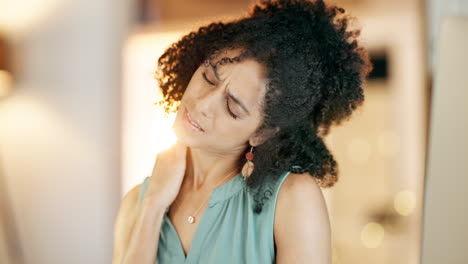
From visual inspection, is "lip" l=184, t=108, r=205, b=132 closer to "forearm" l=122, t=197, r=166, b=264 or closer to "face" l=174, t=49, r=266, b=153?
"face" l=174, t=49, r=266, b=153

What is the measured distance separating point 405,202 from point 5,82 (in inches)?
57.6

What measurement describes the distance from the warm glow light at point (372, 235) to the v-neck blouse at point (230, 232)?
1428mm

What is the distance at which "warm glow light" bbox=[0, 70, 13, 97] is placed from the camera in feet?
4.50

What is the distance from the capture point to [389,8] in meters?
1.57

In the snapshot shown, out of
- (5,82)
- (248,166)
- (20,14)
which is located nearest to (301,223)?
(248,166)

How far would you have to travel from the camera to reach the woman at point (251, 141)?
54 cm

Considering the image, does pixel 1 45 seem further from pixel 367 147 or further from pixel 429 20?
pixel 367 147

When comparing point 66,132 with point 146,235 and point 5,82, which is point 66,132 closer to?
point 5,82

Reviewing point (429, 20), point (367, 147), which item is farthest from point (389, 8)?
point (367, 147)

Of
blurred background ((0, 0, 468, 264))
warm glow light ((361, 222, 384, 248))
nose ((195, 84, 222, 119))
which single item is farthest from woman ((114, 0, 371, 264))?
warm glow light ((361, 222, 384, 248))

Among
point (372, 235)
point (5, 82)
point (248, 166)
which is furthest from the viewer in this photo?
point (372, 235)

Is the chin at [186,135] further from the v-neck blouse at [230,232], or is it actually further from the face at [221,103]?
the v-neck blouse at [230,232]

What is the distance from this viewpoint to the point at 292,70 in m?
0.53

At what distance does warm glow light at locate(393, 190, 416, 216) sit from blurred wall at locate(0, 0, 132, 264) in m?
1.05
